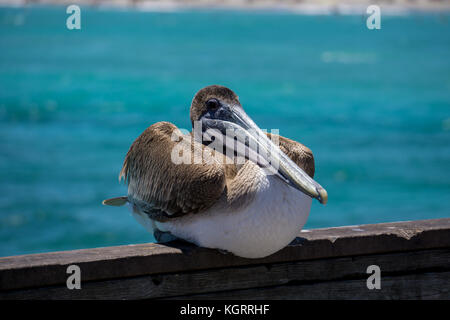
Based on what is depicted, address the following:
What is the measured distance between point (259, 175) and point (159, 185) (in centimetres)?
41

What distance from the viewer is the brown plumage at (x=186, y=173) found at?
6.76 feet

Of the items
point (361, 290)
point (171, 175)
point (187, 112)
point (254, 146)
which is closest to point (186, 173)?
point (171, 175)

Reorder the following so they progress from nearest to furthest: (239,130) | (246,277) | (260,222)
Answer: (260,222)
(246,277)
(239,130)

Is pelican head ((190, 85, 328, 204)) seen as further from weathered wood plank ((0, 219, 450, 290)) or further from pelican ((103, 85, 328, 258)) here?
weathered wood plank ((0, 219, 450, 290))

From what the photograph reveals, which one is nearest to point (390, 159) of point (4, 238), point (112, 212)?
point (112, 212)

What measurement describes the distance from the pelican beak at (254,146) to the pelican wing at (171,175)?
0.35 ft

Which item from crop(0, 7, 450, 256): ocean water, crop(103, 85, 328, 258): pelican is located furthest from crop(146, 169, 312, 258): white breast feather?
crop(0, 7, 450, 256): ocean water

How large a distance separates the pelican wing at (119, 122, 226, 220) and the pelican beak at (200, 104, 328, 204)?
106 mm

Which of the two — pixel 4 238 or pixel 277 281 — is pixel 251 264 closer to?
pixel 277 281

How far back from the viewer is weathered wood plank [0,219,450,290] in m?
1.91

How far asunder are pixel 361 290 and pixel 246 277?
1.37ft

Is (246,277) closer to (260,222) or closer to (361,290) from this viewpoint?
(260,222)

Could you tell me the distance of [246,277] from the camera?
7.02 feet

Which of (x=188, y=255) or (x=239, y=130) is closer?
(x=188, y=255)
